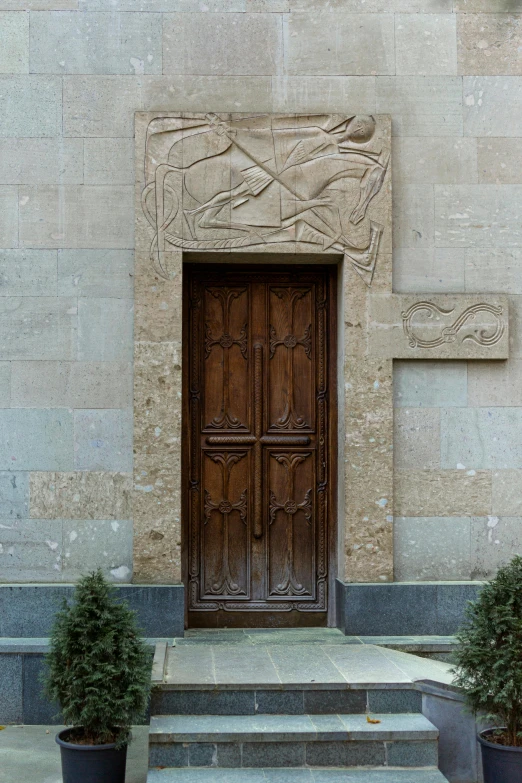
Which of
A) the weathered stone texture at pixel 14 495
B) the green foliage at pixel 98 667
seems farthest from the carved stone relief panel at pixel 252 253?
the green foliage at pixel 98 667

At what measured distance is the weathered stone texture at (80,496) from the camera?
752 cm

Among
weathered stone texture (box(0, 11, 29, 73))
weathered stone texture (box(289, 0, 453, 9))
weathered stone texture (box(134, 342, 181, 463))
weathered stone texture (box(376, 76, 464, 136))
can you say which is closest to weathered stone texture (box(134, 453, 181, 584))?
weathered stone texture (box(134, 342, 181, 463))

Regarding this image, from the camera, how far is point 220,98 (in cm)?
769

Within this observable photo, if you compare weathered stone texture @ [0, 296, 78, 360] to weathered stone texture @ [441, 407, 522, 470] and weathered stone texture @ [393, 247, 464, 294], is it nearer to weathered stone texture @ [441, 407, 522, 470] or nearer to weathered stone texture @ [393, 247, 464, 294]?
weathered stone texture @ [393, 247, 464, 294]

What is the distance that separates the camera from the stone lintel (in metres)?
7.67

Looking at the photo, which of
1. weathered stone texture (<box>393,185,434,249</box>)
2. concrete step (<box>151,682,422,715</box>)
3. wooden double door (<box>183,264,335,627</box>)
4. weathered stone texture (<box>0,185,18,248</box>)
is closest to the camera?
concrete step (<box>151,682,422,715</box>)

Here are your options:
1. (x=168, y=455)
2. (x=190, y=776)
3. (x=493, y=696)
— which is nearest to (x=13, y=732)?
(x=190, y=776)

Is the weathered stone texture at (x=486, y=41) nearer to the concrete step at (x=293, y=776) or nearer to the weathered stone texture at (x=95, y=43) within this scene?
the weathered stone texture at (x=95, y=43)

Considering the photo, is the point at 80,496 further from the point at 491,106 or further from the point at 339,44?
the point at 491,106

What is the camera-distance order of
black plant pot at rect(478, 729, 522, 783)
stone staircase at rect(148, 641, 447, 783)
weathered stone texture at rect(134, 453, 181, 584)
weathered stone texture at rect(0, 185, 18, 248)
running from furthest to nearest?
weathered stone texture at rect(0, 185, 18, 248) → weathered stone texture at rect(134, 453, 181, 584) → stone staircase at rect(148, 641, 447, 783) → black plant pot at rect(478, 729, 522, 783)

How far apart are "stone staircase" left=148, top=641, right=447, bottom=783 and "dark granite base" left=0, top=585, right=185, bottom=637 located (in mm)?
809

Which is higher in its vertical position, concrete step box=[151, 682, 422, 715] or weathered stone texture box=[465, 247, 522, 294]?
weathered stone texture box=[465, 247, 522, 294]

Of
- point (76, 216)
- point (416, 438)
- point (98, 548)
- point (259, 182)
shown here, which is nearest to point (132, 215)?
point (76, 216)

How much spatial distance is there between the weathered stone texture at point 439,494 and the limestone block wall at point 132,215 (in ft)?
0.04
